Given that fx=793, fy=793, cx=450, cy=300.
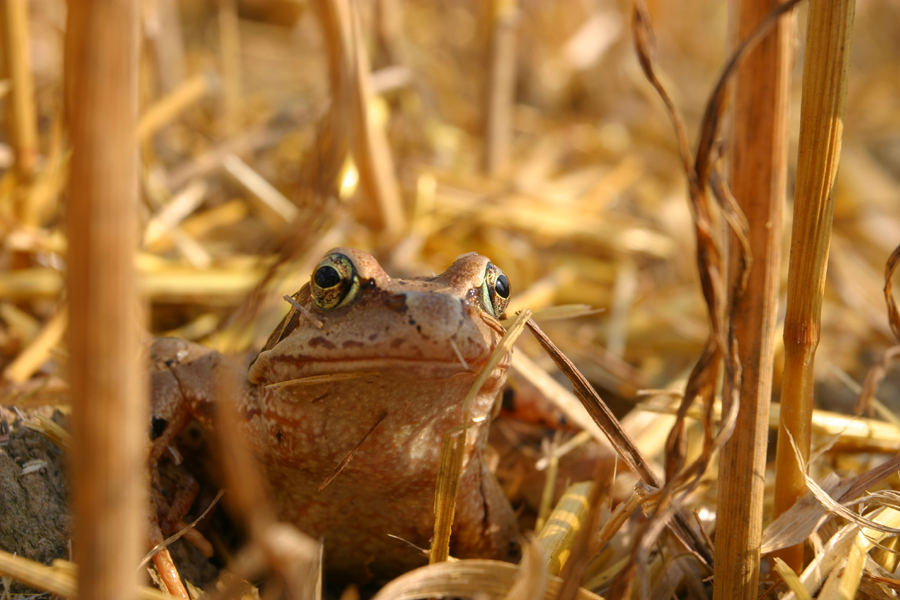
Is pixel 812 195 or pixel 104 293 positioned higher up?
pixel 812 195

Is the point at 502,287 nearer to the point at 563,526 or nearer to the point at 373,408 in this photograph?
the point at 373,408

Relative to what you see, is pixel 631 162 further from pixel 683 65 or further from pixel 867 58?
pixel 867 58

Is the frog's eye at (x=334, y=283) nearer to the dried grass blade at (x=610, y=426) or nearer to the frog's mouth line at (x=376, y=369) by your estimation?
the frog's mouth line at (x=376, y=369)

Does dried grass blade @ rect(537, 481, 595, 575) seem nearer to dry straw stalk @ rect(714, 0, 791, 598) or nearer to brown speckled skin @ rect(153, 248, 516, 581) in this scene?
brown speckled skin @ rect(153, 248, 516, 581)

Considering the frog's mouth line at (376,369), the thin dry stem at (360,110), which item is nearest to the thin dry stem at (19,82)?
the thin dry stem at (360,110)

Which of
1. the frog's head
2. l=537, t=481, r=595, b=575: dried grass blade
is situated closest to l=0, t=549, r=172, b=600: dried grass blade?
the frog's head

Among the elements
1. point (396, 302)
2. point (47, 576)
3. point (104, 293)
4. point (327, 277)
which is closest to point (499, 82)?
point (327, 277)
